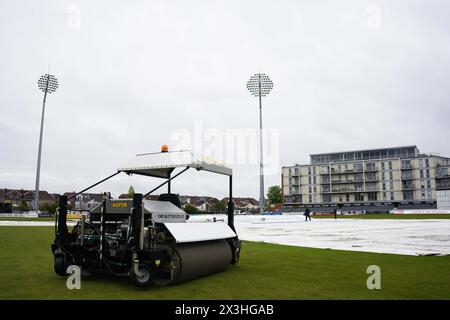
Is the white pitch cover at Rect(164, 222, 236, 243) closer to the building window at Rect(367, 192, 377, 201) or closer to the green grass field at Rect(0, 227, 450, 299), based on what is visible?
the green grass field at Rect(0, 227, 450, 299)

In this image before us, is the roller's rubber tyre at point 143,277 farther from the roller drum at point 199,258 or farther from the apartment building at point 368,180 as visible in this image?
the apartment building at point 368,180

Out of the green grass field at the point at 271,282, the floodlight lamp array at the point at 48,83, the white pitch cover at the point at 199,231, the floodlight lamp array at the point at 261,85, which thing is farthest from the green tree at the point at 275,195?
the white pitch cover at the point at 199,231

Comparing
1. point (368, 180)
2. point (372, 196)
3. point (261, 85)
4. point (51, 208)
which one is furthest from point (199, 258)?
point (372, 196)

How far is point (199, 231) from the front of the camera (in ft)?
25.8

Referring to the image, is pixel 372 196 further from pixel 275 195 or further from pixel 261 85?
pixel 261 85

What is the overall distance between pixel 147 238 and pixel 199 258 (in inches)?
46.2

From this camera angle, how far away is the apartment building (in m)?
100

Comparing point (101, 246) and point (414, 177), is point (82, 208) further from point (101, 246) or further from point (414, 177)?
point (414, 177)

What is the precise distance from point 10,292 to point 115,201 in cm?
228

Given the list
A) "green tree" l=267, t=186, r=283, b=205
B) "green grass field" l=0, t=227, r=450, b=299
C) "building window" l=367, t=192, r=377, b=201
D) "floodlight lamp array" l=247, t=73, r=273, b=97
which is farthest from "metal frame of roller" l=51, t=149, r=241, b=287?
"green tree" l=267, t=186, r=283, b=205

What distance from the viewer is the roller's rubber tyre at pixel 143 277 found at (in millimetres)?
6762

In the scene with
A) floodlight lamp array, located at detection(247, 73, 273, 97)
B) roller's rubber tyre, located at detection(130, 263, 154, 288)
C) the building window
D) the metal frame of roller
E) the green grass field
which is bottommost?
the green grass field
